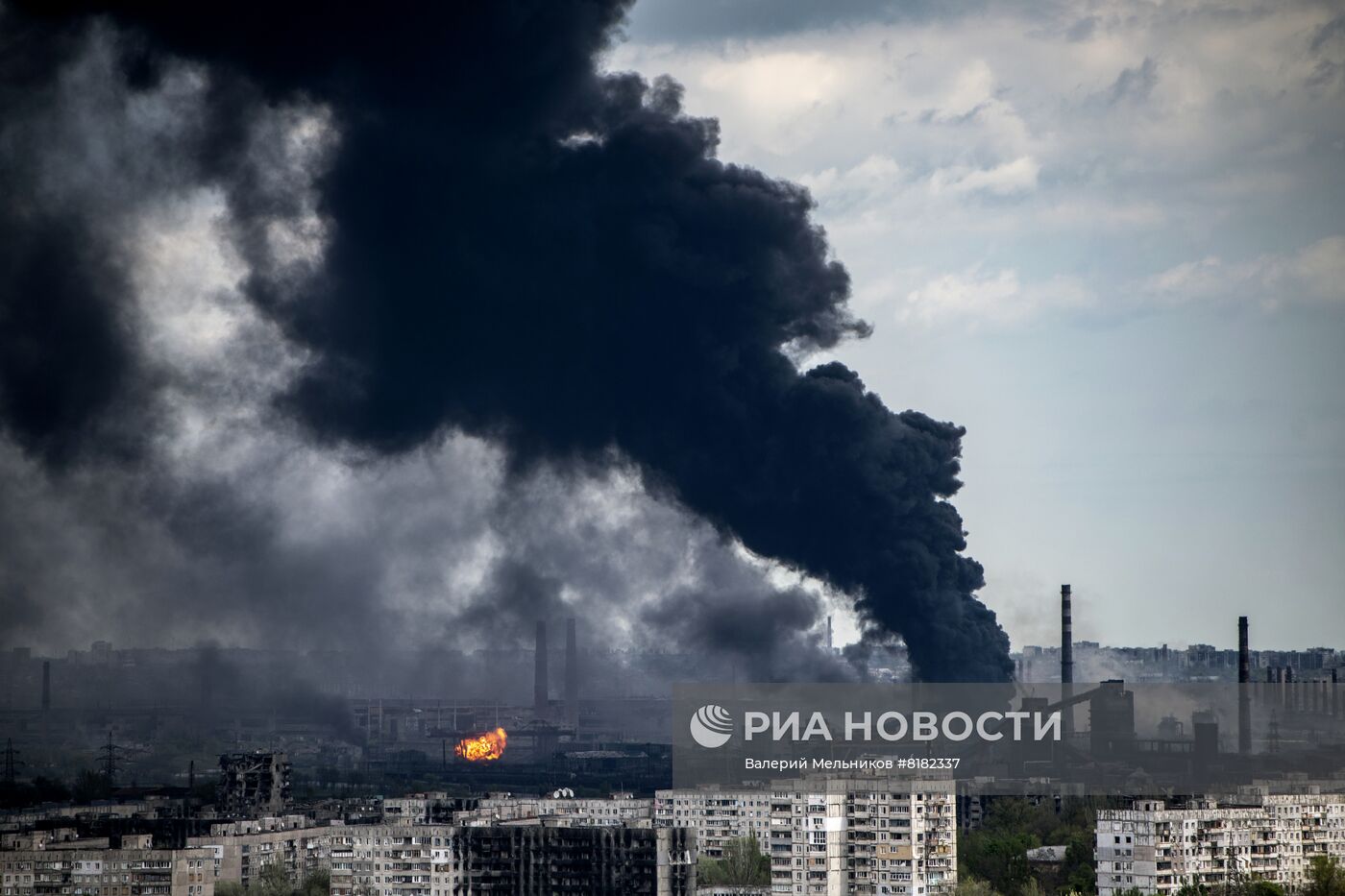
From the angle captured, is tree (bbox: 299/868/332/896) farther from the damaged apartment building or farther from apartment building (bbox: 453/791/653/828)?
the damaged apartment building

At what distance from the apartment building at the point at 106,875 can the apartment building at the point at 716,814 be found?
1063 centimetres

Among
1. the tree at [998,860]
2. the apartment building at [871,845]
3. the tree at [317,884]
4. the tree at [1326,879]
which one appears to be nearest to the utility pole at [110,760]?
the tree at [317,884]

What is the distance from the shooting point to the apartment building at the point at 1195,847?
1807 inches

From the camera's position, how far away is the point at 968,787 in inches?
2382

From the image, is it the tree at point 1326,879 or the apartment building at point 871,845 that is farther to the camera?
the apartment building at point 871,845

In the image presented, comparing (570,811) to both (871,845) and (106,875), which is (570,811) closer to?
(106,875)

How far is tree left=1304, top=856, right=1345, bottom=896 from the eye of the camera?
44.8m

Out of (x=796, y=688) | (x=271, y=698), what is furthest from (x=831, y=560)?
(x=271, y=698)

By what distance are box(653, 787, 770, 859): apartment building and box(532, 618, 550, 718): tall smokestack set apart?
3293 cm

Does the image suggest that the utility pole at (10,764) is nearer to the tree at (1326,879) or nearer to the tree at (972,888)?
the tree at (972,888)

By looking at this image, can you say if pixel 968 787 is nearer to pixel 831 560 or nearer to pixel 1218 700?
pixel 831 560

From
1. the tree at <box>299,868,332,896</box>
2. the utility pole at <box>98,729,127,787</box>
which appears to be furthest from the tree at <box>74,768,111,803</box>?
the tree at <box>299,868,332,896</box>

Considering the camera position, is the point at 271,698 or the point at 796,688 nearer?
the point at 796,688

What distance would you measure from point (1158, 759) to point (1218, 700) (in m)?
22.0
